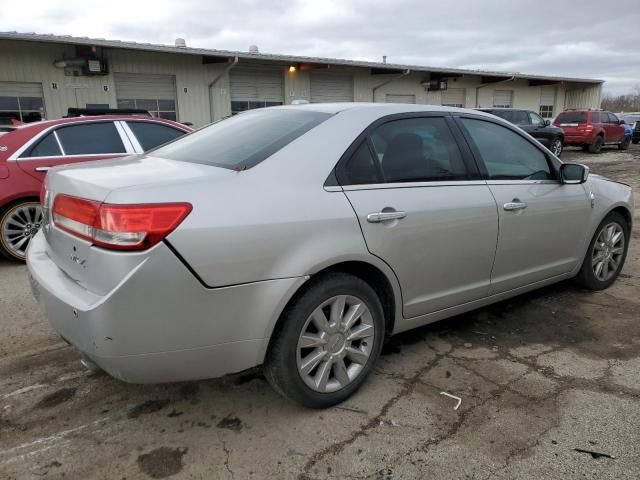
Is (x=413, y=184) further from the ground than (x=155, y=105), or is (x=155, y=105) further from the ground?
(x=155, y=105)

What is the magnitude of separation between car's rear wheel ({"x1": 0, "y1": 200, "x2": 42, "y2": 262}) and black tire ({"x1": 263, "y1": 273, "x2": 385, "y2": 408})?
4022 mm

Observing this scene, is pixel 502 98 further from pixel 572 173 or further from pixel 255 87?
pixel 572 173

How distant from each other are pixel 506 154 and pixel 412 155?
95cm

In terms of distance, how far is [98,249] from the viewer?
2129 mm

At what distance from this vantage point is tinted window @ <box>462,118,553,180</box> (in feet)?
11.2

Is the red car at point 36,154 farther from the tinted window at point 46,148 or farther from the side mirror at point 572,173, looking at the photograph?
the side mirror at point 572,173

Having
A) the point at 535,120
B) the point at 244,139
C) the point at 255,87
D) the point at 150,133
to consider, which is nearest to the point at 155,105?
the point at 255,87

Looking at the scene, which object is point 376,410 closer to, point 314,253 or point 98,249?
point 314,253

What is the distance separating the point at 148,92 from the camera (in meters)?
15.1

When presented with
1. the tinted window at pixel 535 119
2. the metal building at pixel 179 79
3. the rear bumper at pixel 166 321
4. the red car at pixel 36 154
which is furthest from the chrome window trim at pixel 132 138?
the tinted window at pixel 535 119

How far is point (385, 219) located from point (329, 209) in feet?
1.18

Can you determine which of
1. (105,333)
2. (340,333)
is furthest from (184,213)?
(340,333)

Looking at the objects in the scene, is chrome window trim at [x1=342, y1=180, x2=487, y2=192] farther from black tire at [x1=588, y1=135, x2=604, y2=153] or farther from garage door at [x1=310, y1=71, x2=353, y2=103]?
black tire at [x1=588, y1=135, x2=604, y2=153]

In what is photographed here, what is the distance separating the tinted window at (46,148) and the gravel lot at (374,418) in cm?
241
